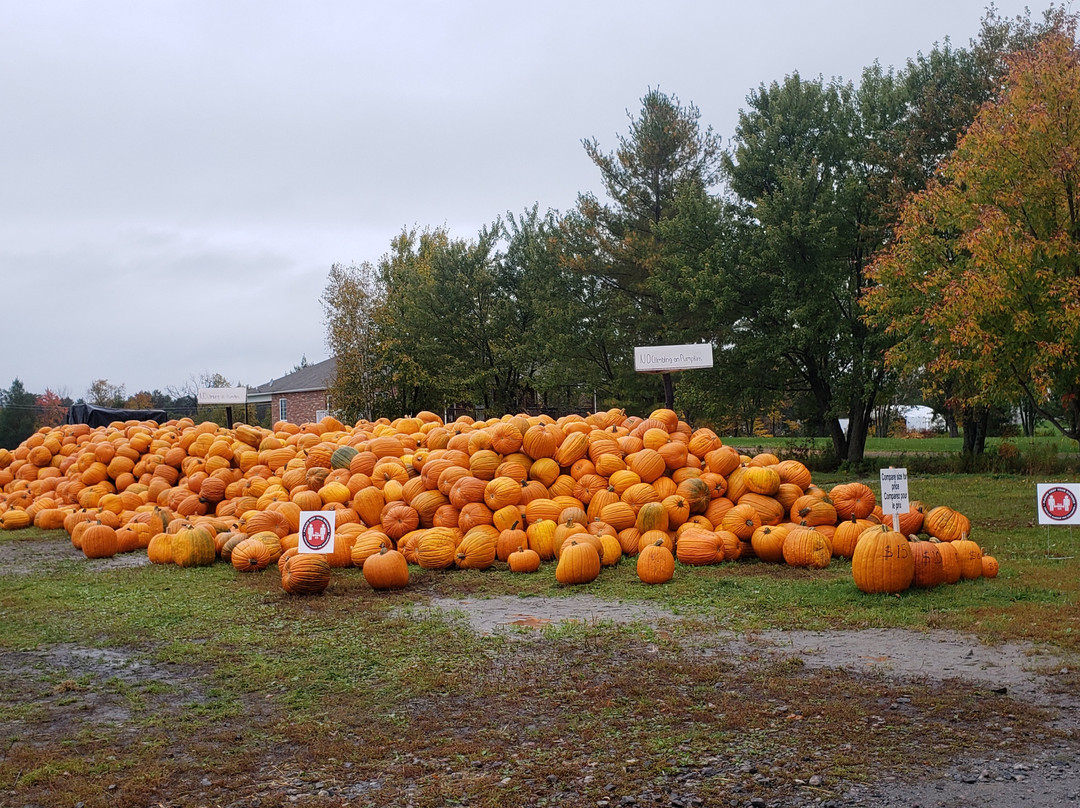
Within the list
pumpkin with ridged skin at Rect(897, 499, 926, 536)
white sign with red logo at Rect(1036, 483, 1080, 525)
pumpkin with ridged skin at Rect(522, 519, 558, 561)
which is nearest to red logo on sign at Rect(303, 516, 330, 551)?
pumpkin with ridged skin at Rect(522, 519, 558, 561)

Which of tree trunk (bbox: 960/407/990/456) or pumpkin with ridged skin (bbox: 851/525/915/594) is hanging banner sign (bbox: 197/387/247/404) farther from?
tree trunk (bbox: 960/407/990/456)

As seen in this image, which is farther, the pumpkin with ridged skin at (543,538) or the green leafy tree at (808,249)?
the green leafy tree at (808,249)

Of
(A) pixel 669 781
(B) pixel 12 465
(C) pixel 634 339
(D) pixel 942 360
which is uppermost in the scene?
(C) pixel 634 339

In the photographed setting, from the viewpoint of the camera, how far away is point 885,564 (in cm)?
771

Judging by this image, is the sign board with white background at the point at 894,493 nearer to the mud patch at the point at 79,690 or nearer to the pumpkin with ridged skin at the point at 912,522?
the pumpkin with ridged skin at the point at 912,522

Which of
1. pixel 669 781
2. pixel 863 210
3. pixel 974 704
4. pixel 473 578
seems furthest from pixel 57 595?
pixel 863 210

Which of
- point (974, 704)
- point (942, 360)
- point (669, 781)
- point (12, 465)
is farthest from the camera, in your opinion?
point (12, 465)

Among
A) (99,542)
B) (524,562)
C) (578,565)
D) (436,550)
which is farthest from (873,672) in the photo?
(99,542)

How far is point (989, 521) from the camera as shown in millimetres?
12727

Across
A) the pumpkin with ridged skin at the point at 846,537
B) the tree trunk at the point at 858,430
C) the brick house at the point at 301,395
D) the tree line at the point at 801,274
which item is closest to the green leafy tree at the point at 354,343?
the tree line at the point at 801,274

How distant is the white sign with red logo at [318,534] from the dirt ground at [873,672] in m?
1.30

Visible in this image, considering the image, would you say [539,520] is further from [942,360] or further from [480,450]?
[942,360]

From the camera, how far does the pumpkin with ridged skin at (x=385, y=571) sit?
8.67 metres

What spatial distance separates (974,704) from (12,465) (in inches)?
735
